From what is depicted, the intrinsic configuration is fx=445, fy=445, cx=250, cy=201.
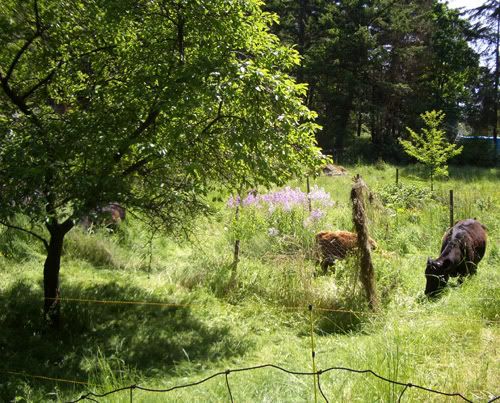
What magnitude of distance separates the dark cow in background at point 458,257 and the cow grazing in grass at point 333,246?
1401mm

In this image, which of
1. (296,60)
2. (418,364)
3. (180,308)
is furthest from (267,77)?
(180,308)

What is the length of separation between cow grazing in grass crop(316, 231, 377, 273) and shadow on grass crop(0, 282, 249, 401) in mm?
2541

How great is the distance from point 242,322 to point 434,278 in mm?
2965

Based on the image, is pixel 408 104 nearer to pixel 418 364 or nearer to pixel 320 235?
pixel 320 235

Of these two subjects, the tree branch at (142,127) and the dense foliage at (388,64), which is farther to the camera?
the dense foliage at (388,64)

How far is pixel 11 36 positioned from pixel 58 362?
352 cm

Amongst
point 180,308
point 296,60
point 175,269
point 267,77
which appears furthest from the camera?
point 175,269

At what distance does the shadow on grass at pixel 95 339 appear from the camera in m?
4.64

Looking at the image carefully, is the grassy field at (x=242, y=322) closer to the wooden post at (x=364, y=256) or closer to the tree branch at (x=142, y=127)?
the wooden post at (x=364, y=256)

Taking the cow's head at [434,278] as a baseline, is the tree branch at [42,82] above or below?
above

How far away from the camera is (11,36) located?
4.73m

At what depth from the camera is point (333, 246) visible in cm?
792

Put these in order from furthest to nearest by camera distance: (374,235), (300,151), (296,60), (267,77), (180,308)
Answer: (374,235), (180,308), (300,151), (296,60), (267,77)

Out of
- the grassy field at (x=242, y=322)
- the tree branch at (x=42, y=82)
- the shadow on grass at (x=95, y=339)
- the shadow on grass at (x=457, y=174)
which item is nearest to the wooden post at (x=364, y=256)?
the grassy field at (x=242, y=322)
